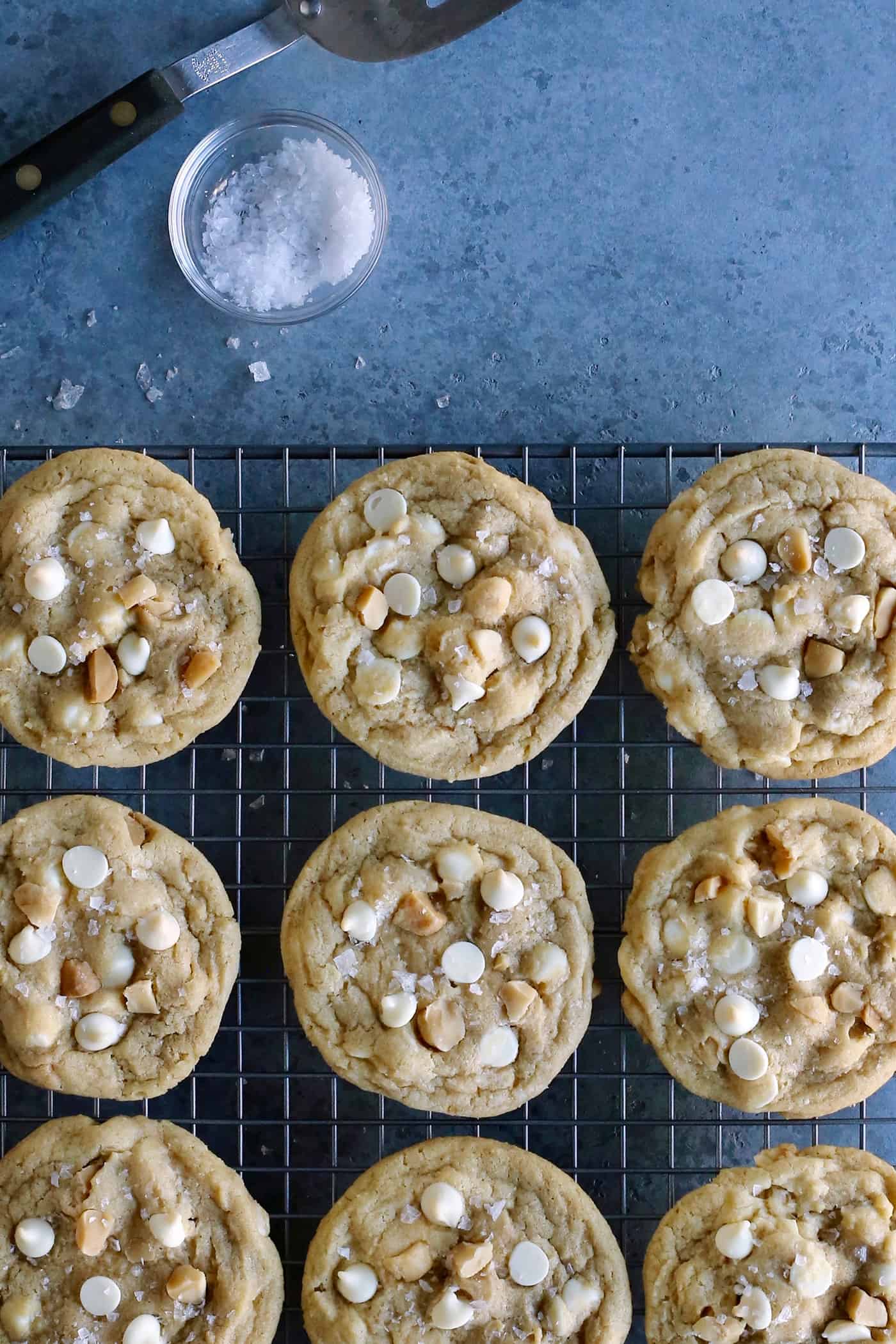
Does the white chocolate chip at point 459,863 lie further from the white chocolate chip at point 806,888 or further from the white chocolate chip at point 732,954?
the white chocolate chip at point 806,888

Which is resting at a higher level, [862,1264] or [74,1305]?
[74,1305]

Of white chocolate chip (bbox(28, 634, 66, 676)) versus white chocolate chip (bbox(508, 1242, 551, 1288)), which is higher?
white chocolate chip (bbox(28, 634, 66, 676))

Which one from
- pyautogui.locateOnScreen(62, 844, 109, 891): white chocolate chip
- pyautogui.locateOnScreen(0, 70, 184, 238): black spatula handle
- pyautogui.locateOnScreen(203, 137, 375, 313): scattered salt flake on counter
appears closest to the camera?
pyautogui.locateOnScreen(62, 844, 109, 891): white chocolate chip

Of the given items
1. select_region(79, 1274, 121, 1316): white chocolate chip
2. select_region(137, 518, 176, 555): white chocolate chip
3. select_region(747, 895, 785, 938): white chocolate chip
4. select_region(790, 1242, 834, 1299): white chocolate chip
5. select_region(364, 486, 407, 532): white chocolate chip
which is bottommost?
select_region(790, 1242, 834, 1299): white chocolate chip

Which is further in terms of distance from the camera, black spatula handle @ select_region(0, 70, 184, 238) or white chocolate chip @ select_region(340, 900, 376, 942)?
black spatula handle @ select_region(0, 70, 184, 238)

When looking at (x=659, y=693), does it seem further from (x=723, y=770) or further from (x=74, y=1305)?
(x=74, y=1305)

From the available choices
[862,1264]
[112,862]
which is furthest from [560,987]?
[112,862]

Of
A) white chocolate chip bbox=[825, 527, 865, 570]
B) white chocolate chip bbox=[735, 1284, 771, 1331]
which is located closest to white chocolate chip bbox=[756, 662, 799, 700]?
white chocolate chip bbox=[825, 527, 865, 570]

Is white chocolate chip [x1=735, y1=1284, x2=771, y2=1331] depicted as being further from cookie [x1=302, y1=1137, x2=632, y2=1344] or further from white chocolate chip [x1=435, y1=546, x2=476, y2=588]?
white chocolate chip [x1=435, y1=546, x2=476, y2=588]
